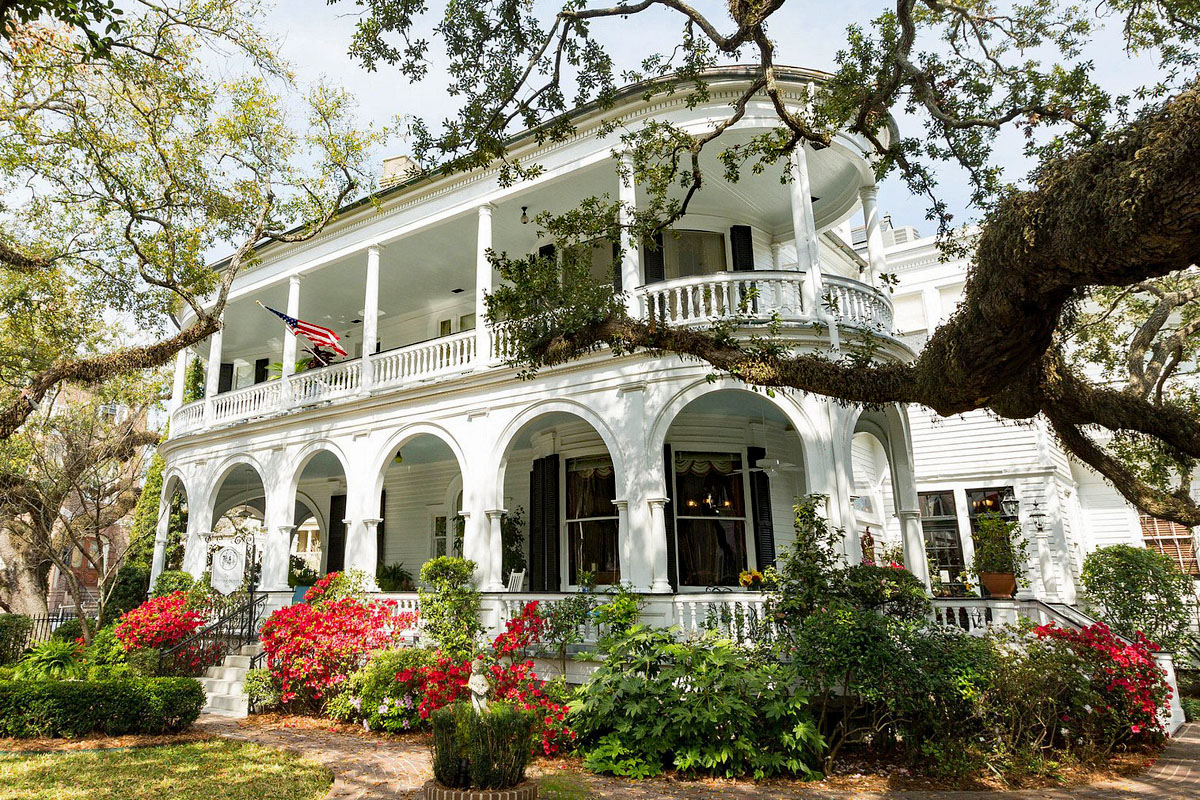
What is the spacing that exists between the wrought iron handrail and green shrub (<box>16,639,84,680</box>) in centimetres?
132

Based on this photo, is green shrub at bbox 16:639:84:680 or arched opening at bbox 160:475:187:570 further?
arched opening at bbox 160:475:187:570

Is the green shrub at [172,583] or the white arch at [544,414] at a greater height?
the white arch at [544,414]

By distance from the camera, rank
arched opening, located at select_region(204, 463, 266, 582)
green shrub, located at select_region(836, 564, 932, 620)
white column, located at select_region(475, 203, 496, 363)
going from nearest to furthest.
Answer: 1. green shrub, located at select_region(836, 564, 932, 620)
2. white column, located at select_region(475, 203, 496, 363)
3. arched opening, located at select_region(204, 463, 266, 582)

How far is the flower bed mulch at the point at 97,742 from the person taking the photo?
9578 mm

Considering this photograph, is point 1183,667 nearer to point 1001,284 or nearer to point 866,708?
point 866,708

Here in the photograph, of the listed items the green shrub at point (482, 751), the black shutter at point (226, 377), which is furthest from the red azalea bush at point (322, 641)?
the black shutter at point (226, 377)

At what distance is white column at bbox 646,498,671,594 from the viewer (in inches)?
407

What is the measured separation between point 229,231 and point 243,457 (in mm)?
5427

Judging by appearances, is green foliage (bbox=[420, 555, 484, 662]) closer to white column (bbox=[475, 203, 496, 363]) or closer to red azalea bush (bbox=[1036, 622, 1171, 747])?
white column (bbox=[475, 203, 496, 363])

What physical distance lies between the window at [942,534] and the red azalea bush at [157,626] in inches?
646

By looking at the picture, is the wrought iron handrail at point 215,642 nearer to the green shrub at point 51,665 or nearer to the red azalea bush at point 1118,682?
the green shrub at point 51,665

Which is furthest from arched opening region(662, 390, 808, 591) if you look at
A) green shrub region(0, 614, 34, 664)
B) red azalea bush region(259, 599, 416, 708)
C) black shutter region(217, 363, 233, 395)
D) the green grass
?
black shutter region(217, 363, 233, 395)

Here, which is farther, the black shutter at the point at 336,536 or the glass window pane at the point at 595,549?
the black shutter at the point at 336,536

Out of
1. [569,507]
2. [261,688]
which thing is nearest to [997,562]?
[569,507]
